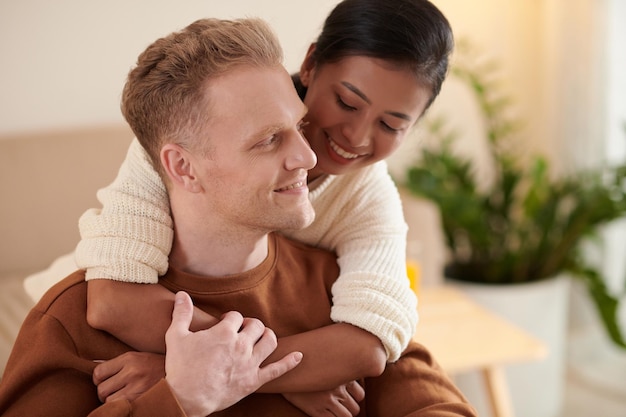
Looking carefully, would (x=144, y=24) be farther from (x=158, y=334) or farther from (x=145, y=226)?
(x=158, y=334)

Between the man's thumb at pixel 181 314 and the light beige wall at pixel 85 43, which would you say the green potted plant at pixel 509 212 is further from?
the man's thumb at pixel 181 314

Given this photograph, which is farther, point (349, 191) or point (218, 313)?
point (349, 191)

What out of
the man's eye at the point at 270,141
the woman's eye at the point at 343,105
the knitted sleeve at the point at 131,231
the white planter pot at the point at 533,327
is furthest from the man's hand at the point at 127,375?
the white planter pot at the point at 533,327

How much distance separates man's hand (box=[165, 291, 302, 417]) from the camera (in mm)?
1021

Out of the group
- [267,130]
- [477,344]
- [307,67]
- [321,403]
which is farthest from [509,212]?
[267,130]

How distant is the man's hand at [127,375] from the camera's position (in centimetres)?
105

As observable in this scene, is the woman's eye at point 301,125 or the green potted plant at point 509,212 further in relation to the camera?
the green potted plant at point 509,212

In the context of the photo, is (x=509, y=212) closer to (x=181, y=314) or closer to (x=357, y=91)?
(x=357, y=91)

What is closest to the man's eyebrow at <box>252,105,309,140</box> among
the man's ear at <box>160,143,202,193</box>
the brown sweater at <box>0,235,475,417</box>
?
the man's ear at <box>160,143,202,193</box>

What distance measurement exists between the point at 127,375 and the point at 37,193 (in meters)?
1.15

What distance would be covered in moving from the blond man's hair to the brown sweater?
9.0 inches

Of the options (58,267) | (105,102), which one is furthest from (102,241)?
(105,102)

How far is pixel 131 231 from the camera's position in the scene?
3.59 feet

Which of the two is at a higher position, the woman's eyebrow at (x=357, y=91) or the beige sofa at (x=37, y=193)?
the woman's eyebrow at (x=357, y=91)
